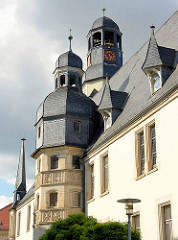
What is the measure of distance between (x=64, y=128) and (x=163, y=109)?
420 inches

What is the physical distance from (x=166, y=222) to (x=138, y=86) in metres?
9.57

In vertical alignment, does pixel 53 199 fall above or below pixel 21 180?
below

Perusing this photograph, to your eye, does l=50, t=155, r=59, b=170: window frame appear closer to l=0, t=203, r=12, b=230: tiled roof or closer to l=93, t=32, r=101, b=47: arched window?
l=93, t=32, r=101, b=47: arched window

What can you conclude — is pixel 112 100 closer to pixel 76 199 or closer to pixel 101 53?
pixel 76 199

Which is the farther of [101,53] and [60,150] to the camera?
[101,53]

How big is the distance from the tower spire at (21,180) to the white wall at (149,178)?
25.2 meters

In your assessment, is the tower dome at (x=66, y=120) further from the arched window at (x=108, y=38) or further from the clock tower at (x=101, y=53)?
the arched window at (x=108, y=38)

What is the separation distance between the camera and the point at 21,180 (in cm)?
4759

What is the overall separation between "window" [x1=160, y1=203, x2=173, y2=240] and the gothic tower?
31.3 ft

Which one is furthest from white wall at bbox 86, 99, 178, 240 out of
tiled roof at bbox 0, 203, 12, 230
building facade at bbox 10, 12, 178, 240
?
tiled roof at bbox 0, 203, 12, 230

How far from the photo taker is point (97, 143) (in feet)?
81.9

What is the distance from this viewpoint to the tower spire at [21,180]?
46.8m

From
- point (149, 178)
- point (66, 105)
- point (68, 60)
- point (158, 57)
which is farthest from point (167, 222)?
point (68, 60)

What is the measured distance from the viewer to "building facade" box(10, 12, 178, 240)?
681 inches
